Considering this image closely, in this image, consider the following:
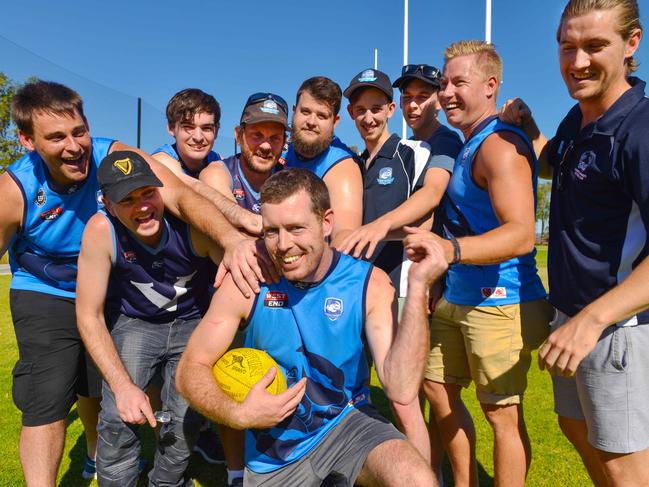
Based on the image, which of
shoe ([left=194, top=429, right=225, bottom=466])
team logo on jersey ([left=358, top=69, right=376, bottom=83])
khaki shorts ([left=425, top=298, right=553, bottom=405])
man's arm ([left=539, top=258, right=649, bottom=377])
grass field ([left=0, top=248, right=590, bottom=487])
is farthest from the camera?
shoe ([left=194, top=429, right=225, bottom=466])

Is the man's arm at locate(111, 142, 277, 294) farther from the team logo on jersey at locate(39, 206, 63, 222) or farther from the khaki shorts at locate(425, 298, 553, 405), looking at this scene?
the khaki shorts at locate(425, 298, 553, 405)

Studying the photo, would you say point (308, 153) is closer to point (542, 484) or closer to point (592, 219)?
point (592, 219)

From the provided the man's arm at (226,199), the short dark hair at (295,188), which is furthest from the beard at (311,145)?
the short dark hair at (295,188)

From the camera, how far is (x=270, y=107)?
12.6 feet

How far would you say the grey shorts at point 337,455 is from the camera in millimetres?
2699

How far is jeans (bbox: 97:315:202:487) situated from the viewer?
320 centimetres

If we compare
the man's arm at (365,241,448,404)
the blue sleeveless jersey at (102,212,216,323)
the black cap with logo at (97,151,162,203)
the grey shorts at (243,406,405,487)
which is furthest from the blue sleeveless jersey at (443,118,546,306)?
the black cap with logo at (97,151,162,203)

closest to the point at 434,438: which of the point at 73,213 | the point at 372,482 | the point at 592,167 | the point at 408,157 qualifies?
the point at 372,482

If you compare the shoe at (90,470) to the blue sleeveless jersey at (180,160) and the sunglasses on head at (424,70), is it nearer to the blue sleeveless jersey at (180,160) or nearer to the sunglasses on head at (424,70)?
the blue sleeveless jersey at (180,160)

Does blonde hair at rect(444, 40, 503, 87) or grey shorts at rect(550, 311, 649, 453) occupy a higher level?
blonde hair at rect(444, 40, 503, 87)

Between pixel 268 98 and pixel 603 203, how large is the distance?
2.57 meters

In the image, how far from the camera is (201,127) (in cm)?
482

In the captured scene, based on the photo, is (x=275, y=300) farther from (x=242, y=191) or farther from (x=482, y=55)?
(x=482, y=55)

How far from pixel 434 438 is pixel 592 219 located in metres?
2.35
